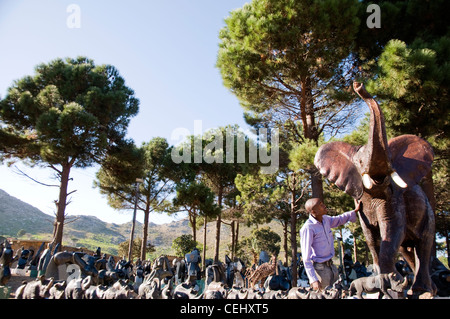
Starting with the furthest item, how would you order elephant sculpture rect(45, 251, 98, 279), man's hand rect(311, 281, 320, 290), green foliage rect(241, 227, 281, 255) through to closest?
green foliage rect(241, 227, 281, 255) < elephant sculpture rect(45, 251, 98, 279) < man's hand rect(311, 281, 320, 290)

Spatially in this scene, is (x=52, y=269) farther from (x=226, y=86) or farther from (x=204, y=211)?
(x=204, y=211)

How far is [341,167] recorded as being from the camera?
14.2 feet

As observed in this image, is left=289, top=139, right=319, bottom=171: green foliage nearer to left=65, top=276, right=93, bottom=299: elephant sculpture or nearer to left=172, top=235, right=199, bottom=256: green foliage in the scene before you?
left=65, top=276, right=93, bottom=299: elephant sculpture

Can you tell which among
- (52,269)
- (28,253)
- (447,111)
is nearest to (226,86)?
(447,111)

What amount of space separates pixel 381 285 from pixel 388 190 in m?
1.60

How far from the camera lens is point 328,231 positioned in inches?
129

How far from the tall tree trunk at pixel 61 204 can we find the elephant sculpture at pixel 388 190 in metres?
10.3

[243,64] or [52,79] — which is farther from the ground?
[52,79]

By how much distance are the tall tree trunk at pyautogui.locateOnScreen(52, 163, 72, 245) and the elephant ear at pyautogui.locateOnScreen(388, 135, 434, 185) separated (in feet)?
36.0

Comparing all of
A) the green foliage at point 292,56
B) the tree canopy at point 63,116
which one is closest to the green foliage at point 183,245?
the tree canopy at point 63,116

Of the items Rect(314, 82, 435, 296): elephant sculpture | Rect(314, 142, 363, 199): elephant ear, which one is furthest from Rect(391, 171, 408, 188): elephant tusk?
Rect(314, 142, 363, 199): elephant ear

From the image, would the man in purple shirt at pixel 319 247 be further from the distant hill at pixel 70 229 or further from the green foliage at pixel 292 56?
the distant hill at pixel 70 229

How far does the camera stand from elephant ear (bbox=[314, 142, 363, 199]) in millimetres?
4129

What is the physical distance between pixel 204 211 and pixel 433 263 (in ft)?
42.9
